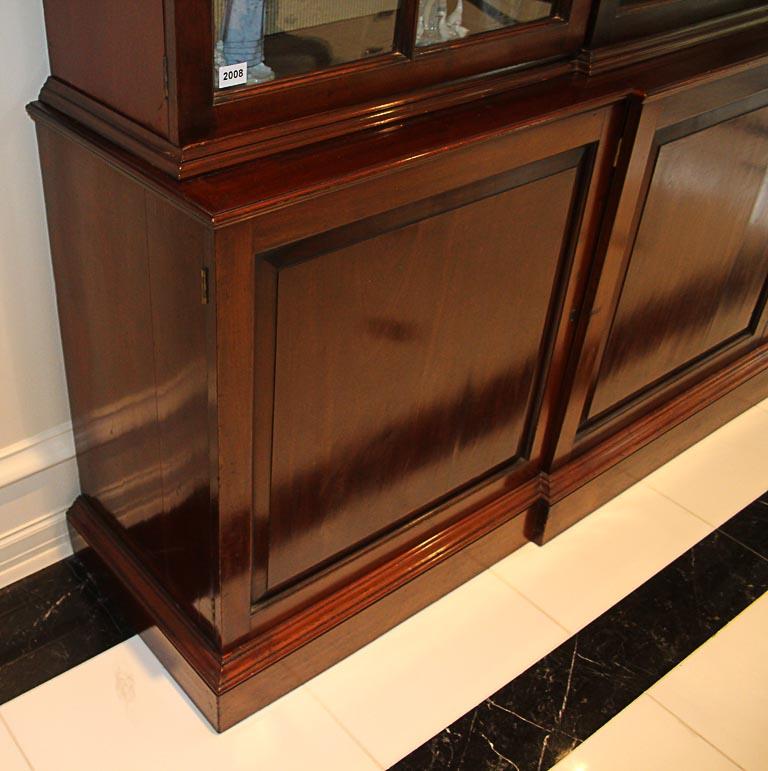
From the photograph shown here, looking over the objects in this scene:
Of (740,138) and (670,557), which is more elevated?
(740,138)

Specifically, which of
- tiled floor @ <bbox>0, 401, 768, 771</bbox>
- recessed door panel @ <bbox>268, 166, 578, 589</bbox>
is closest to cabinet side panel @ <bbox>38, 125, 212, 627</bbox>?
recessed door panel @ <bbox>268, 166, 578, 589</bbox>

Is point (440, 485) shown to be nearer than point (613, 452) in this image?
Yes

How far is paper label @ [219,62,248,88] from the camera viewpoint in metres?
1.13

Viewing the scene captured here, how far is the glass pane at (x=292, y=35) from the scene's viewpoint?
3.79ft

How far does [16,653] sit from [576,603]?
3.44 ft

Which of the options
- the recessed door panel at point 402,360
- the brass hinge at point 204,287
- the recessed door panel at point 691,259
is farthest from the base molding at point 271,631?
the brass hinge at point 204,287

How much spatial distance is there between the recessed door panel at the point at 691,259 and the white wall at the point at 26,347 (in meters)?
1.00

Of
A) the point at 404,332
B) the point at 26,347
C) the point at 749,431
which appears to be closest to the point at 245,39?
the point at 404,332

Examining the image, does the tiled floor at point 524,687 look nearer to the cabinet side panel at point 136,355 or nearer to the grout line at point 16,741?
the grout line at point 16,741

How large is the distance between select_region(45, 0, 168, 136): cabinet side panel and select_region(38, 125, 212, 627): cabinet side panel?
0.30 ft

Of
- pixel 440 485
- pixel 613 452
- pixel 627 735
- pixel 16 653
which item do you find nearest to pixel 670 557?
pixel 613 452

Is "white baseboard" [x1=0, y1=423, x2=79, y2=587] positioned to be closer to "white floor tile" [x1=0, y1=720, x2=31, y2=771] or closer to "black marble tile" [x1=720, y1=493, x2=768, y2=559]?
"white floor tile" [x1=0, y1=720, x2=31, y2=771]

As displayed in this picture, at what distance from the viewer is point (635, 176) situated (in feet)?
5.27

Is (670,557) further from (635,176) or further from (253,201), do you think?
(253,201)
